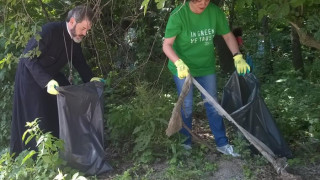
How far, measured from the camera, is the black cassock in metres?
3.32

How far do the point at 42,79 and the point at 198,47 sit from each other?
1.35 m

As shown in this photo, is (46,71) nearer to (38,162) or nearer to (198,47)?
(38,162)

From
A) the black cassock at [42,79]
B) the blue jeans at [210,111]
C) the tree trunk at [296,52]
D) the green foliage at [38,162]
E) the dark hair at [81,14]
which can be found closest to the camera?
the green foliage at [38,162]

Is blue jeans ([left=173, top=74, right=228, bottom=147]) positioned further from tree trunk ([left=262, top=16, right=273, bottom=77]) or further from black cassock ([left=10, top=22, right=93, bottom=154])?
tree trunk ([left=262, top=16, right=273, bottom=77])

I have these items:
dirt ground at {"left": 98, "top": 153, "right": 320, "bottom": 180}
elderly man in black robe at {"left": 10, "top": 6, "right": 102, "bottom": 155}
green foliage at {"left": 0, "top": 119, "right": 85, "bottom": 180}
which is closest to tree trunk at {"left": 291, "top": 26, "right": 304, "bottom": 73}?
dirt ground at {"left": 98, "top": 153, "right": 320, "bottom": 180}

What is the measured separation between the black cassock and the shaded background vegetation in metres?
0.18

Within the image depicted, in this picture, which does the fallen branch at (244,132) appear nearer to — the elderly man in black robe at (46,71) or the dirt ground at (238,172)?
the dirt ground at (238,172)

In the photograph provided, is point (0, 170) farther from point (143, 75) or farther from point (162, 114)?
point (143, 75)

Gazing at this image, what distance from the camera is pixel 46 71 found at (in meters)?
3.44

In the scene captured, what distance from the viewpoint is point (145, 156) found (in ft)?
11.9

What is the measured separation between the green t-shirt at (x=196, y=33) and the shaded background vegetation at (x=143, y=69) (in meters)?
0.32

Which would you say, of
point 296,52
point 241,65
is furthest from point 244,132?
point 296,52

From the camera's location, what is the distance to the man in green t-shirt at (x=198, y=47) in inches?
131

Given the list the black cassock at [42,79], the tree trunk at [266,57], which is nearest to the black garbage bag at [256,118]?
the black cassock at [42,79]
